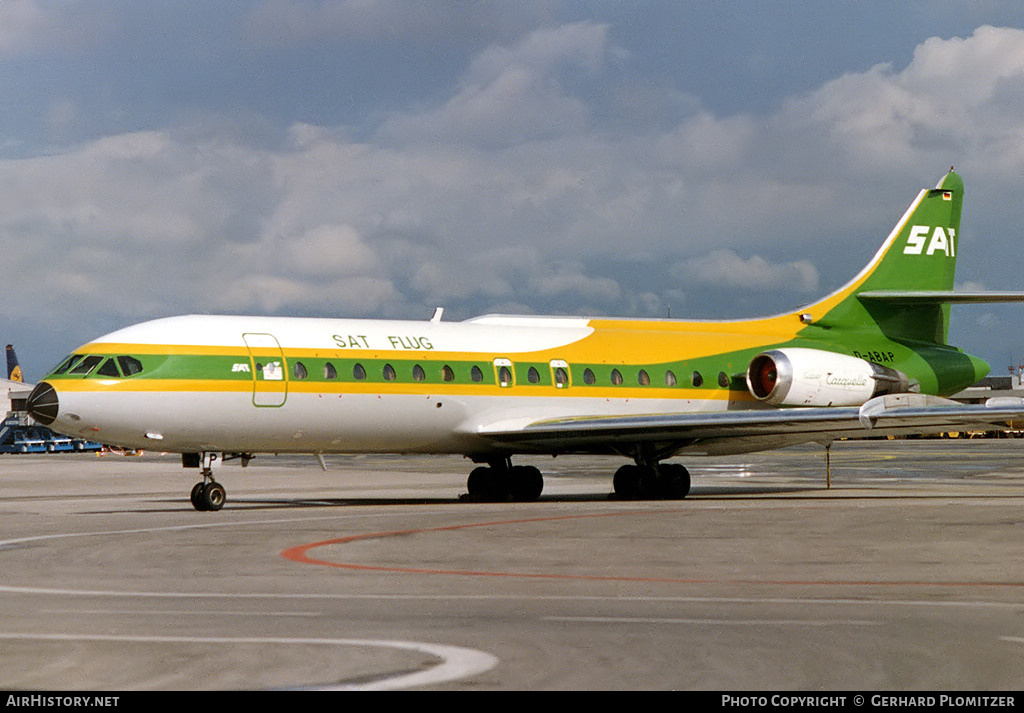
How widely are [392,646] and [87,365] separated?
17317 millimetres

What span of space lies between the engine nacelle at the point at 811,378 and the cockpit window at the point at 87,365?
1574 cm

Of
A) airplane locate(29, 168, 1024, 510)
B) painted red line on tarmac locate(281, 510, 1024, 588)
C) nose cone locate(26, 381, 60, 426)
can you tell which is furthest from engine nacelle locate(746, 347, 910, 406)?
nose cone locate(26, 381, 60, 426)

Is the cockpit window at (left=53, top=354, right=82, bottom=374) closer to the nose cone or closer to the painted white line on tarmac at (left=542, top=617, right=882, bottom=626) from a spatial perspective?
the nose cone

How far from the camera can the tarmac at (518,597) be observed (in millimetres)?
8195

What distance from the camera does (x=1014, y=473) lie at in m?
40.6

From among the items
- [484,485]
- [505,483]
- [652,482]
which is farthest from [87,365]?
[652,482]

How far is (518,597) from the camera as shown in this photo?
1202 cm

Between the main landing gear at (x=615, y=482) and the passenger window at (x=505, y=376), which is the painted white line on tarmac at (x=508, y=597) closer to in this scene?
the passenger window at (x=505, y=376)

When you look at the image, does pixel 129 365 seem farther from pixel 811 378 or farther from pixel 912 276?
pixel 912 276

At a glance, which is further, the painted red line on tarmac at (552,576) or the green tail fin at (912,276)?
the green tail fin at (912,276)

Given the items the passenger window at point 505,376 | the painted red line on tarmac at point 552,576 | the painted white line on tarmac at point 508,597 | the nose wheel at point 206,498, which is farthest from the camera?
the passenger window at point 505,376

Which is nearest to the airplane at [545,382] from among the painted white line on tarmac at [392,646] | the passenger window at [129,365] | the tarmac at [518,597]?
the passenger window at [129,365]

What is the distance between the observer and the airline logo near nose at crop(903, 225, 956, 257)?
36375 millimetres
